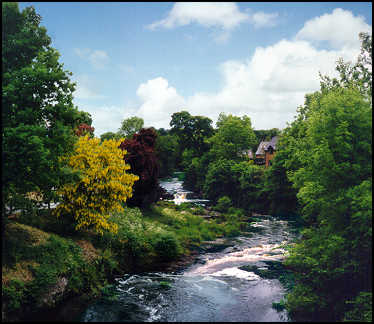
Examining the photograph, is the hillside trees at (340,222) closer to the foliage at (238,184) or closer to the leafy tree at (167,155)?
the foliage at (238,184)

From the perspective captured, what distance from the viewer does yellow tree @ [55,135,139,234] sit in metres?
16.9

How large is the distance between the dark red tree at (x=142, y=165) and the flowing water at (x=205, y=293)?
8.59 meters

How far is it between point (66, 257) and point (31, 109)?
711cm

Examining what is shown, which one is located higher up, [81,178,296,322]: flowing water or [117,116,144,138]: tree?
[117,116,144,138]: tree

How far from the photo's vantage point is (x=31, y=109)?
12.9 metres

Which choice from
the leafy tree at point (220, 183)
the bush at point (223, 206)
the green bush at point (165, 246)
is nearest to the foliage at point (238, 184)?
the leafy tree at point (220, 183)

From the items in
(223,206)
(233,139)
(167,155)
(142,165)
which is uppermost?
(233,139)

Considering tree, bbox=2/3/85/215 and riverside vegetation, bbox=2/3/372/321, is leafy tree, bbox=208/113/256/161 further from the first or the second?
tree, bbox=2/3/85/215

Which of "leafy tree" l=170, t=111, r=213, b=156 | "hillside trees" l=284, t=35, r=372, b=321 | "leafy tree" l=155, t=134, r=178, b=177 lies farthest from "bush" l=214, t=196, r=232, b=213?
"leafy tree" l=155, t=134, r=178, b=177

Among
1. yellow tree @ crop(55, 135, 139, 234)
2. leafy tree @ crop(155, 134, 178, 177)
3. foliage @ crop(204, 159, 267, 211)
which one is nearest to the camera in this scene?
yellow tree @ crop(55, 135, 139, 234)

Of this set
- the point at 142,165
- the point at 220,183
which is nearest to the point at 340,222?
the point at 142,165

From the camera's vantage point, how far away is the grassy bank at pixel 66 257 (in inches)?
489

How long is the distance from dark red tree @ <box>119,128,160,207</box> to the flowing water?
859 cm

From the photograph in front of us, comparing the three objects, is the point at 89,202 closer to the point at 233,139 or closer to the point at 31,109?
the point at 31,109
